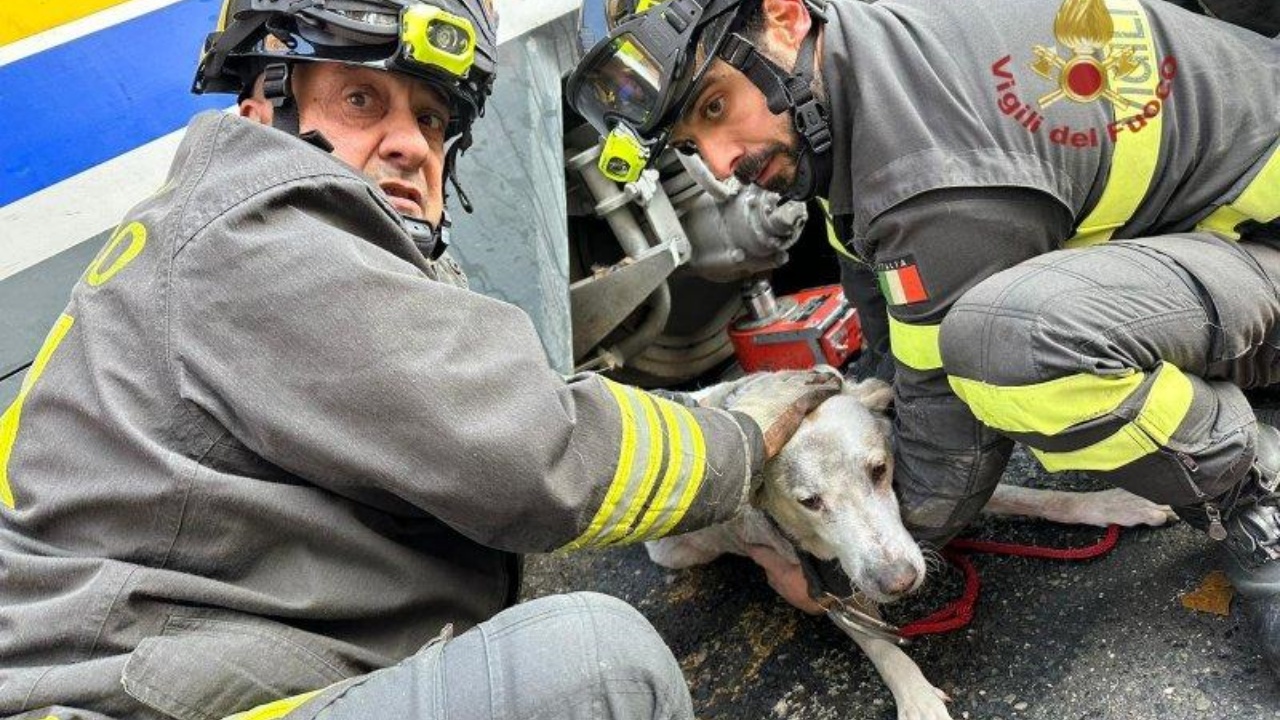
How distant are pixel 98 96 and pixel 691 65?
139cm

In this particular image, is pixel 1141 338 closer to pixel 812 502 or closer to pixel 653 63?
pixel 812 502

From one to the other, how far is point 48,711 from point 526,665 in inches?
25.5

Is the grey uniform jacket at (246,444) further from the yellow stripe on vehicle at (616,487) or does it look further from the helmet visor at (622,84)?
the helmet visor at (622,84)

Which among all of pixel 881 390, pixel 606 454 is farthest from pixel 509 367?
pixel 881 390

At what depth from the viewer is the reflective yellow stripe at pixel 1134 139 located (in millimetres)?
1977

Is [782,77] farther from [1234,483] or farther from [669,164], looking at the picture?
[669,164]

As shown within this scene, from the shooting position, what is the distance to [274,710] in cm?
139

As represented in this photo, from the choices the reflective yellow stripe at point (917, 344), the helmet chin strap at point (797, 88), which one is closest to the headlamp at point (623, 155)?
the helmet chin strap at point (797, 88)

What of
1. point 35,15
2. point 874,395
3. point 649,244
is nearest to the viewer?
point 35,15

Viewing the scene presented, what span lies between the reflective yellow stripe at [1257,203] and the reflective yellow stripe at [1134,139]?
173 mm

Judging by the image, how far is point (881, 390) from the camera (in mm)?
2615

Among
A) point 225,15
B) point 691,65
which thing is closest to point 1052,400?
point 691,65

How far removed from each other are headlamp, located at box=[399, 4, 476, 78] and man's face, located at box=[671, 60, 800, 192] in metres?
0.51

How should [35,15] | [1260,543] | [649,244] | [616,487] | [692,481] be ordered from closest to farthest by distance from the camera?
[616,487], [692,481], [1260,543], [35,15], [649,244]
